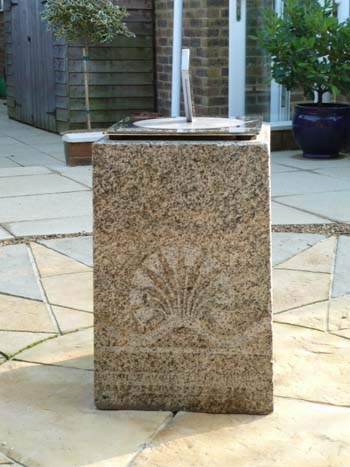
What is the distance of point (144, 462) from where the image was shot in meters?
2.51

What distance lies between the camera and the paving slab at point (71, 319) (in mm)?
3613

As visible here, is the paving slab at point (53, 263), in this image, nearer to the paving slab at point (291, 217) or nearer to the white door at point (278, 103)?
the paving slab at point (291, 217)

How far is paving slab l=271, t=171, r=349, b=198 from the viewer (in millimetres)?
6593

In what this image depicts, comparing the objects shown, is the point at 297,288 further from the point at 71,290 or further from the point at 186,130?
the point at 186,130

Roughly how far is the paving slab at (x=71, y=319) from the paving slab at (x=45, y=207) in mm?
1939

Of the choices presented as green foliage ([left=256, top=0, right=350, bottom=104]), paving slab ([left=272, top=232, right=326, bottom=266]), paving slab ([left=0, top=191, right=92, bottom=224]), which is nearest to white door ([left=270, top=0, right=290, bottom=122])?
green foliage ([left=256, top=0, right=350, bottom=104])

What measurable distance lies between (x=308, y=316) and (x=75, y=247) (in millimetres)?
1673

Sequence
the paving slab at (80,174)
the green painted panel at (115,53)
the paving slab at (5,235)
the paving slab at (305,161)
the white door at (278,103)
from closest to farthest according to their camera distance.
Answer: the paving slab at (5,235) → the paving slab at (80,174) → the paving slab at (305,161) → the white door at (278,103) → the green painted panel at (115,53)

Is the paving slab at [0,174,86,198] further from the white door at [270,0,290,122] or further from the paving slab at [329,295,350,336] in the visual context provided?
the paving slab at [329,295,350,336]

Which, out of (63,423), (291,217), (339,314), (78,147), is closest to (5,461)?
(63,423)

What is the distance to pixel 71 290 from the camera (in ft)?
13.5

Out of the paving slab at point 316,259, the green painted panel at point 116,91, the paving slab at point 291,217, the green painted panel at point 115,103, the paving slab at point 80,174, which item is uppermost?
the green painted panel at point 116,91

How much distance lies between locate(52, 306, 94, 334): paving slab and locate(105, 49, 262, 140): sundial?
1.00 meters

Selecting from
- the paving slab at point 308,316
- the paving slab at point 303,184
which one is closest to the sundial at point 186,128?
the paving slab at point 308,316
